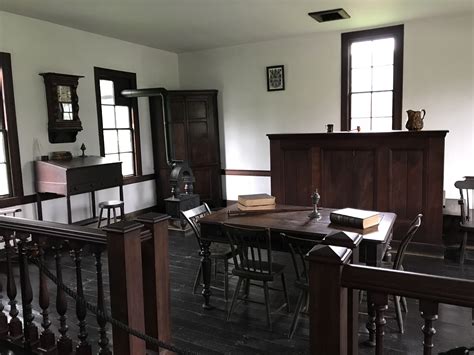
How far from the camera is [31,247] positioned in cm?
217

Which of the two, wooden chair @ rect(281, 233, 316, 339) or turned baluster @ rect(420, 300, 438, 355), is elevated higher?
turned baluster @ rect(420, 300, 438, 355)

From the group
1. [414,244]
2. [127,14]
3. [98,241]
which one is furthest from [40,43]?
[414,244]

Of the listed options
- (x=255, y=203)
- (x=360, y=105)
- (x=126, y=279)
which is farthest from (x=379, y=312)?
(x=360, y=105)

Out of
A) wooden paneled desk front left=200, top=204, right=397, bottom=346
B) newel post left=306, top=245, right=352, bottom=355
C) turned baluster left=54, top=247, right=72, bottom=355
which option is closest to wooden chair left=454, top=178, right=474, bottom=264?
wooden paneled desk front left=200, top=204, right=397, bottom=346

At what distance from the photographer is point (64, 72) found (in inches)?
210

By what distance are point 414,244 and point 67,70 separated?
4.77 meters

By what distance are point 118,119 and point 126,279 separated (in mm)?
4936

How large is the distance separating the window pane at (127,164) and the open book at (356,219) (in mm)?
4220

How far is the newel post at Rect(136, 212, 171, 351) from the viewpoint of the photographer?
1.94 m

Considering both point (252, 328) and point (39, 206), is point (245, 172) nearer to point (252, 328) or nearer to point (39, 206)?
point (39, 206)

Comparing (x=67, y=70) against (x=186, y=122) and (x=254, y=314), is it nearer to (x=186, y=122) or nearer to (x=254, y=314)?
(x=186, y=122)

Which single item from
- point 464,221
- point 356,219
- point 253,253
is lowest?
point 464,221

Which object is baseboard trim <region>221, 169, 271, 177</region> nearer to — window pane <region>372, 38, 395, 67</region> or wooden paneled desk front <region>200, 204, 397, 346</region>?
window pane <region>372, 38, 395, 67</region>

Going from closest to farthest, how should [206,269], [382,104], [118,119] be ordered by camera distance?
[206,269] < [382,104] < [118,119]
